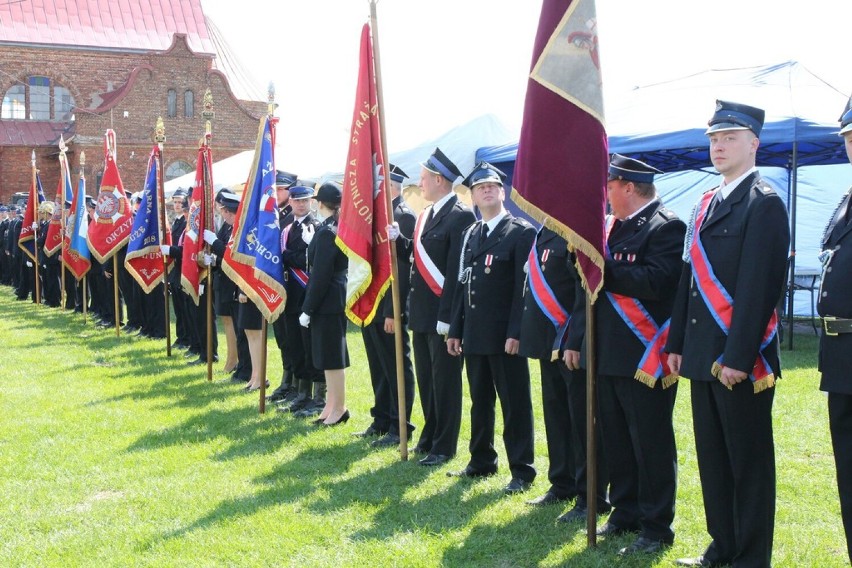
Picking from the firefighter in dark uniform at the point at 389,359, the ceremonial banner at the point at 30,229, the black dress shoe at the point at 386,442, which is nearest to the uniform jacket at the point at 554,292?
the firefighter in dark uniform at the point at 389,359

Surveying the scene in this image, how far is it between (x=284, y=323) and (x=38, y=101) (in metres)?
39.4

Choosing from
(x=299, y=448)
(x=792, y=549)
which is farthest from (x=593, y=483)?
(x=299, y=448)

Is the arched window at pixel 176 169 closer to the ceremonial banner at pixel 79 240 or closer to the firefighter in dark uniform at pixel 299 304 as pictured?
the ceremonial banner at pixel 79 240

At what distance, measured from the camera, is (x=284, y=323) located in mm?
9688

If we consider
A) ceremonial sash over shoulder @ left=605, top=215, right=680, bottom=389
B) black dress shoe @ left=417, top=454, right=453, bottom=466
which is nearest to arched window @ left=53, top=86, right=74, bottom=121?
black dress shoe @ left=417, top=454, right=453, bottom=466

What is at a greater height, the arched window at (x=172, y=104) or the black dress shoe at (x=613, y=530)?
the arched window at (x=172, y=104)

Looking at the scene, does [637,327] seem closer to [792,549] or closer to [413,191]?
[792,549]

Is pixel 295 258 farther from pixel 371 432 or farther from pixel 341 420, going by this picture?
pixel 371 432

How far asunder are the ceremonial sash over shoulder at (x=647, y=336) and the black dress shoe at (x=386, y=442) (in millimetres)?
3109

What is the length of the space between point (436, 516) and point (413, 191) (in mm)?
11756

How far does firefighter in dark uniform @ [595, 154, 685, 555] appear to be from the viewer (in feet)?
16.0

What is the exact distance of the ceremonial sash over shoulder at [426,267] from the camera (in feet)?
22.6

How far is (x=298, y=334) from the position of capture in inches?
374

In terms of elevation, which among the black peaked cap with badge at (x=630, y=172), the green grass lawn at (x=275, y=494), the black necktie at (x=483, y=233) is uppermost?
the black peaked cap with badge at (x=630, y=172)
